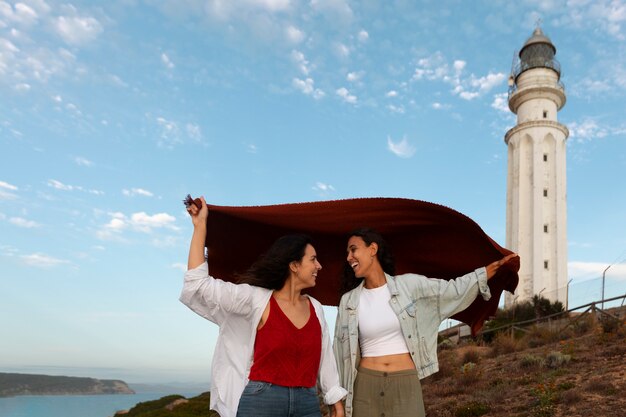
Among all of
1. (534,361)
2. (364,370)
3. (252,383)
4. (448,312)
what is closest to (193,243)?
(252,383)

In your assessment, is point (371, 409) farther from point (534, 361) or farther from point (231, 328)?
point (534, 361)

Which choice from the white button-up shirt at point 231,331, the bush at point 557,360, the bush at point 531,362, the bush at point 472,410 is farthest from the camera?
the bush at point 531,362

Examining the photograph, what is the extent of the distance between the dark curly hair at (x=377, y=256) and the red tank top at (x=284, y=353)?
0.93m

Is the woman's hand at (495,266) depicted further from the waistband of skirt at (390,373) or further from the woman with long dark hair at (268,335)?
the woman with long dark hair at (268,335)

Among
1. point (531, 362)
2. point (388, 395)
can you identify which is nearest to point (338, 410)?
point (388, 395)

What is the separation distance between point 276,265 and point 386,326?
40.3 inches

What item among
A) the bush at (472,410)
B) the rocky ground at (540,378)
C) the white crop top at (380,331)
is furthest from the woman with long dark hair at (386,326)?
the bush at (472,410)

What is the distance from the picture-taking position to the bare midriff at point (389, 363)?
4.09 meters

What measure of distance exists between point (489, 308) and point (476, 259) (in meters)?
0.56

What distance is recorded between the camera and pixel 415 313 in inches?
168

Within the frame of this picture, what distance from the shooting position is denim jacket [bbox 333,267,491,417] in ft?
13.7

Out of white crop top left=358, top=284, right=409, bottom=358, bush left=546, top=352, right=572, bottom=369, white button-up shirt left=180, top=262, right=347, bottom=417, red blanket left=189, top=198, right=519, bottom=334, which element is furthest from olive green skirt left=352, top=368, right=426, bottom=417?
bush left=546, top=352, right=572, bottom=369

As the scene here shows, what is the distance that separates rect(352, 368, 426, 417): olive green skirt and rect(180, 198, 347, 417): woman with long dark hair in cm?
26

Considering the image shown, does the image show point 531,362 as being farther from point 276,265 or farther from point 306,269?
point 276,265
